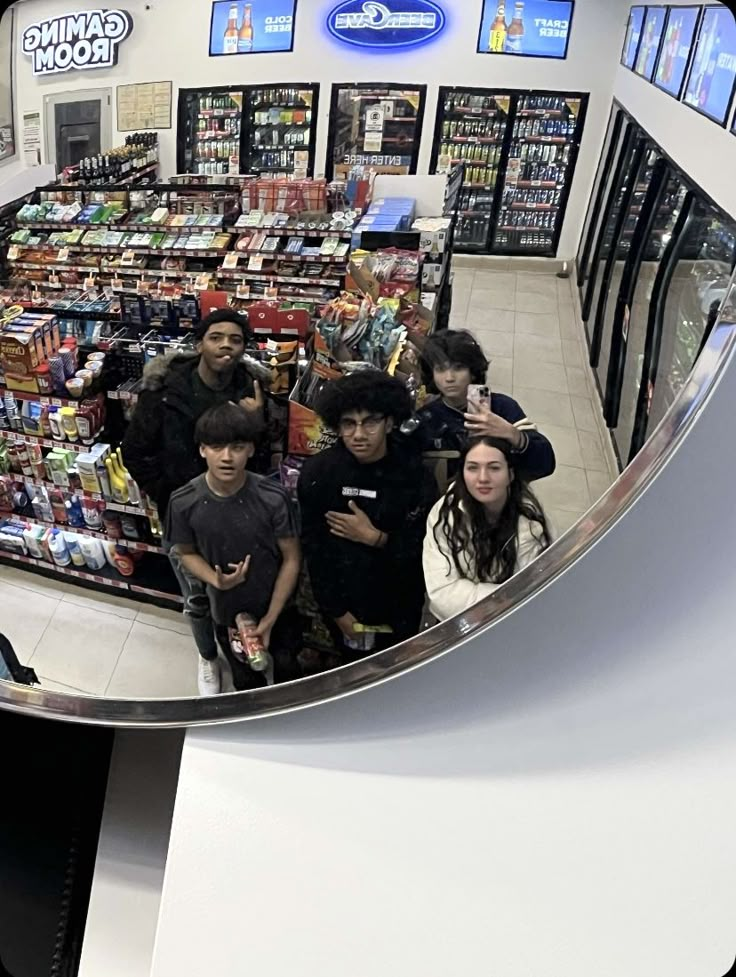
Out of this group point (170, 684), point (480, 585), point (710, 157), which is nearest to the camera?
point (710, 157)

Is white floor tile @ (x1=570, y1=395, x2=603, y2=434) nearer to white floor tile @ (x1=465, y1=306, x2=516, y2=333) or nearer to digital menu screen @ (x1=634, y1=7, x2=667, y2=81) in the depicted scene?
white floor tile @ (x1=465, y1=306, x2=516, y2=333)

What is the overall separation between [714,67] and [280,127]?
0.29 m

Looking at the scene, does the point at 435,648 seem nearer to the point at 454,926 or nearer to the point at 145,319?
the point at 454,926

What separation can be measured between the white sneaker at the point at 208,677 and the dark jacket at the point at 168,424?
0.55 feet

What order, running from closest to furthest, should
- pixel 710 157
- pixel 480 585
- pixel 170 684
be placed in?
pixel 710 157
pixel 480 585
pixel 170 684

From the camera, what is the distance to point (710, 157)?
1.23 ft

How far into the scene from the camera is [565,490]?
1.53 ft

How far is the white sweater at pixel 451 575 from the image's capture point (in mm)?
489

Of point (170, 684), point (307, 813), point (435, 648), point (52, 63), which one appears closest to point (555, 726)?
point (435, 648)

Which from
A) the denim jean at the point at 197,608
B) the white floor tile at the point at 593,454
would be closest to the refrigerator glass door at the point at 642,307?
the white floor tile at the point at 593,454

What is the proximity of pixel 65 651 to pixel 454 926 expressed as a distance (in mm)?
448

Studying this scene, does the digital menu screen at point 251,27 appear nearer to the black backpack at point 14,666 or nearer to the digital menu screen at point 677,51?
the digital menu screen at point 677,51

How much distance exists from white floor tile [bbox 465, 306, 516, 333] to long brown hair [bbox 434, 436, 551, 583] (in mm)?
77

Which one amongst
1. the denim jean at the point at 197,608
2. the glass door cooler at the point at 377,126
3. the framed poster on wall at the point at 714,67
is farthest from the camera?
the denim jean at the point at 197,608
